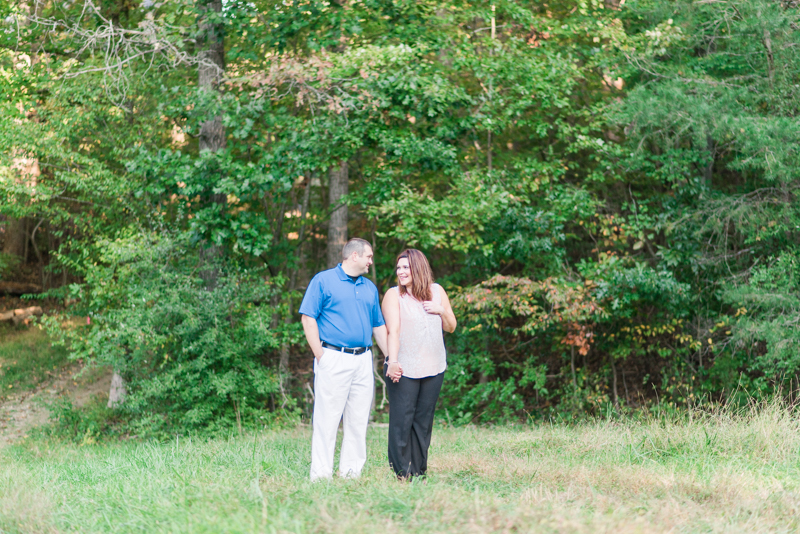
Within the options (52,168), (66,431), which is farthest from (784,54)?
(66,431)

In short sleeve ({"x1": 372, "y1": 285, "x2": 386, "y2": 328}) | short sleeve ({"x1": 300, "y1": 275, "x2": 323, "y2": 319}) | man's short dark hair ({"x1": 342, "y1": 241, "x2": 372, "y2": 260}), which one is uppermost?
man's short dark hair ({"x1": 342, "y1": 241, "x2": 372, "y2": 260})

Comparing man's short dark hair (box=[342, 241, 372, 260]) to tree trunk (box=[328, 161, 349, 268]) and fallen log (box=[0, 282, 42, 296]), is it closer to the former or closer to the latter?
tree trunk (box=[328, 161, 349, 268])

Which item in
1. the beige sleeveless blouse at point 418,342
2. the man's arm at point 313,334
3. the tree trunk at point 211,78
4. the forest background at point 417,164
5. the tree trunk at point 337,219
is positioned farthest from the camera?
the tree trunk at point 337,219

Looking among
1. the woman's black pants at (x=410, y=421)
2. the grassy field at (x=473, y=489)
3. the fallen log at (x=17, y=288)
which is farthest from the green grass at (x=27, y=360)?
the woman's black pants at (x=410, y=421)

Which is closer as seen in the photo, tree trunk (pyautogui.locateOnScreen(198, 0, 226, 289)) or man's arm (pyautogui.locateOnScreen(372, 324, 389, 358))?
man's arm (pyautogui.locateOnScreen(372, 324, 389, 358))

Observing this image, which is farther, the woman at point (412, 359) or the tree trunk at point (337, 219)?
the tree trunk at point (337, 219)

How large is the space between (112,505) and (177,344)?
19.9ft

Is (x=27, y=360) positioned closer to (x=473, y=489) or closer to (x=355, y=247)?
(x=355, y=247)

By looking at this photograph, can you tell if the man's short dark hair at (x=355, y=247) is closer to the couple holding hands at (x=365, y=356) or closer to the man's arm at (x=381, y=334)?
the couple holding hands at (x=365, y=356)

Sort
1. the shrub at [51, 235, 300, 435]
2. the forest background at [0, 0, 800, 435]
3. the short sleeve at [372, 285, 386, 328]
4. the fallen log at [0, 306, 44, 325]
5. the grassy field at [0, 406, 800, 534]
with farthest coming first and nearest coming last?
the fallen log at [0, 306, 44, 325] → the shrub at [51, 235, 300, 435] → the forest background at [0, 0, 800, 435] → the short sleeve at [372, 285, 386, 328] → the grassy field at [0, 406, 800, 534]

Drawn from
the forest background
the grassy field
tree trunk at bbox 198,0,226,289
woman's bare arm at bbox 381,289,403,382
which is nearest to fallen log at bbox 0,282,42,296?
the forest background

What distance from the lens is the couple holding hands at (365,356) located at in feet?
16.1

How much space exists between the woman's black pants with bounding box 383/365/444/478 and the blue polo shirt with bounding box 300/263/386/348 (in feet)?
1.30

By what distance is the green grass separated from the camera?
13.8 metres
